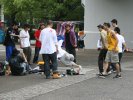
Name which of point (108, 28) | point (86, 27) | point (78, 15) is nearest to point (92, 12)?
point (86, 27)

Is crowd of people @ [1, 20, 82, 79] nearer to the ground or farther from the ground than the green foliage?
nearer to the ground

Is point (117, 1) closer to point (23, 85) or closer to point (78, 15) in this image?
point (78, 15)

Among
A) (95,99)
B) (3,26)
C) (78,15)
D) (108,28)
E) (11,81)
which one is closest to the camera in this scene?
(95,99)

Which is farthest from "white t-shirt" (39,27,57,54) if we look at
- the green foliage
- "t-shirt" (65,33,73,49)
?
the green foliage

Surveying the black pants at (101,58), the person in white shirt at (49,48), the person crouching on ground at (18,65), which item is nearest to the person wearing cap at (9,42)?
the person crouching on ground at (18,65)

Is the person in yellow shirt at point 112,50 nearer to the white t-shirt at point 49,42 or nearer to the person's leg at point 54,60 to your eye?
the person's leg at point 54,60

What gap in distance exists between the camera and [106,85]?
41.3ft

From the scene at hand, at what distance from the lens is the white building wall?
2800cm

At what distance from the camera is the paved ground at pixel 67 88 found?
1070 cm

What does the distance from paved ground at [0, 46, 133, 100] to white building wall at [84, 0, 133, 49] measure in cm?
1335

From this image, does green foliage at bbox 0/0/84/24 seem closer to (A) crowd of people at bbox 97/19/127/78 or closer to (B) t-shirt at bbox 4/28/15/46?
(B) t-shirt at bbox 4/28/15/46

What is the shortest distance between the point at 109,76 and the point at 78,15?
2636 cm

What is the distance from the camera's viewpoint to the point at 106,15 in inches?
1122

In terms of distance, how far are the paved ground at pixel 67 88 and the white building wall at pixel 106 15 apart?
1335 centimetres
